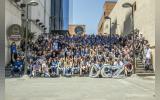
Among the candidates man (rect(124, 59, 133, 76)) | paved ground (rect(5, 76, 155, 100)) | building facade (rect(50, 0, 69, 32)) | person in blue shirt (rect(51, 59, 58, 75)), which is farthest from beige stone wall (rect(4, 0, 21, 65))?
building facade (rect(50, 0, 69, 32))

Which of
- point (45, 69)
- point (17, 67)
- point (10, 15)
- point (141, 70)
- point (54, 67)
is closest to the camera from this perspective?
point (17, 67)

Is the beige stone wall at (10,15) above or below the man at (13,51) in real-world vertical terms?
above

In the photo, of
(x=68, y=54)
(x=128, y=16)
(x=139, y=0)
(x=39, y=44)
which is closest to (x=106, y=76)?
(x=68, y=54)

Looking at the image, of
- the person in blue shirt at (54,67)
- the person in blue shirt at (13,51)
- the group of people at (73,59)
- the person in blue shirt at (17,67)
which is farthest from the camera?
the person in blue shirt at (13,51)

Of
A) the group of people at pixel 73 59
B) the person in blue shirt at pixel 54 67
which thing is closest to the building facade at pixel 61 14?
the group of people at pixel 73 59

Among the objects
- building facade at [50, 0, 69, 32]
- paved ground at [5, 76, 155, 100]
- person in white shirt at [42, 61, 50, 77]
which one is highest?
building facade at [50, 0, 69, 32]

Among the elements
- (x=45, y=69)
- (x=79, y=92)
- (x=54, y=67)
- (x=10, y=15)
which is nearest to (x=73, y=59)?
(x=54, y=67)

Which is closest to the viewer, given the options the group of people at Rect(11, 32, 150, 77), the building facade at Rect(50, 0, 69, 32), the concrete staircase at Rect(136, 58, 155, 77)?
the group of people at Rect(11, 32, 150, 77)

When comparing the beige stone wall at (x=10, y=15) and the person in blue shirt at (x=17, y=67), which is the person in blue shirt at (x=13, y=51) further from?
the person in blue shirt at (x=17, y=67)

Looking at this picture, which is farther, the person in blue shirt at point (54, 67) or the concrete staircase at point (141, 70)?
the person in blue shirt at point (54, 67)

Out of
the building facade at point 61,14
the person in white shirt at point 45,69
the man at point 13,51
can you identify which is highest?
the building facade at point 61,14

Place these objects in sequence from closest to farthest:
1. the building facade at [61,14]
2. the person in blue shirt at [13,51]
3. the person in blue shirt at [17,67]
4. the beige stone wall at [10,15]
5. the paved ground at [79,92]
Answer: the paved ground at [79,92] < the person in blue shirt at [17,67] < the person in blue shirt at [13,51] < the beige stone wall at [10,15] < the building facade at [61,14]

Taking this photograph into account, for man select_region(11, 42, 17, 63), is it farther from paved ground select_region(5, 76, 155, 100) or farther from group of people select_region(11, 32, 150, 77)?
paved ground select_region(5, 76, 155, 100)

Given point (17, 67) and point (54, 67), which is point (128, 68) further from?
point (17, 67)
